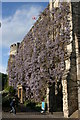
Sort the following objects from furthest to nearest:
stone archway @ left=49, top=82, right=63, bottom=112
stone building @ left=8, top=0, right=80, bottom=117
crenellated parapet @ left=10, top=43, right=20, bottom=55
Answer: crenellated parapet @ left=10, top=43, right=20, bottom=55, stone archway @ left=49, top=82, right=63, bottom=112, stone building @ left=8, top=0, right=80, bottom=117

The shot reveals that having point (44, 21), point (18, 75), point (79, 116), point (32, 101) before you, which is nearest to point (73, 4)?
point (44, 21)

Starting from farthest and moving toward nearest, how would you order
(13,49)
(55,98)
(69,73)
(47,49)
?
1. (13,49)
2. (47,49)
3. (55,98)
4. (69,73)

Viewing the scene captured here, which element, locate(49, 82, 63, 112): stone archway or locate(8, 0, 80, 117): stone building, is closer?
locate(8, 0, 80, 117): stone building

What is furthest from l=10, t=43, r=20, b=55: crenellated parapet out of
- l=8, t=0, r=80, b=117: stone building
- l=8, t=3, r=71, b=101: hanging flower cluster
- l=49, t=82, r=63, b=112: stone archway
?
l=49, t=82, r=63, b=112: stone archway

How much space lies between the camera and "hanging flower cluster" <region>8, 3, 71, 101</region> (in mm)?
14812

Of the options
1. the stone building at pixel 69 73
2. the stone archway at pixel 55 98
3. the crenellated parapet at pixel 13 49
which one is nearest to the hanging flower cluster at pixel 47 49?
the stone building at pixel 69 73

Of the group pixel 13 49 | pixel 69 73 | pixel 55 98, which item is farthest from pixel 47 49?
pixel 13 49

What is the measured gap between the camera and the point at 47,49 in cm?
1648

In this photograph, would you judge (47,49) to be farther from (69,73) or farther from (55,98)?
(55,98)

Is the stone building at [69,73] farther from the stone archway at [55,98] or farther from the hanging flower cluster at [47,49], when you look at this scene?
the hanging flower cluster at [47,49]

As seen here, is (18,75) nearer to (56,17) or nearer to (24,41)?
(24,41)

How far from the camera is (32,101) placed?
63.2 feet

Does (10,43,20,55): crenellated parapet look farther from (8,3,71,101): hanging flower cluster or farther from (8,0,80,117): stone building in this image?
(8,0,80,117): stone building

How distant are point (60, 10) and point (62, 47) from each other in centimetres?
324
